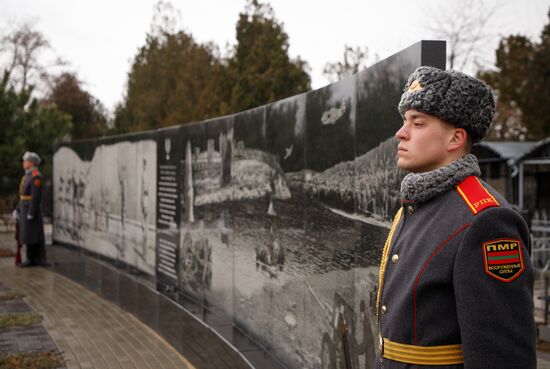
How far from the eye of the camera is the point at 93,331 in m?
7.69

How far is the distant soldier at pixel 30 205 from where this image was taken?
12555mm

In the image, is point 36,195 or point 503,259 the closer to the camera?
point 503,259

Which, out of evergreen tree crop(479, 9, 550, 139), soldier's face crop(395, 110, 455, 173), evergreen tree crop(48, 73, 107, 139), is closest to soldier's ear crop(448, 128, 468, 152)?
soldier's face crop(395, 110, 455, 173)

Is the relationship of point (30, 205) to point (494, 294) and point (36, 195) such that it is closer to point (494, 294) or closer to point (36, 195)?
point (36, 195)

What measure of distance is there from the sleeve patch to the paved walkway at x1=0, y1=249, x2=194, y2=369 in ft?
14.8

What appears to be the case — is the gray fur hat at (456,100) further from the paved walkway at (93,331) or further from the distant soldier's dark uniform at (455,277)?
the paved walkway at (93,331)

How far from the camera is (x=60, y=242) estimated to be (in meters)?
15.8

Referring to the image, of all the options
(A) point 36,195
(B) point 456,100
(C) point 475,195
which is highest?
(B) point 456,100

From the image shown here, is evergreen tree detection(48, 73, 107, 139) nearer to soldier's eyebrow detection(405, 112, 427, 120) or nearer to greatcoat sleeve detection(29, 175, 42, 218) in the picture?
greatcoat sleeve detection(29, 175, 42, 218)

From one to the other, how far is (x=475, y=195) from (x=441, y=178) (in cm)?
11

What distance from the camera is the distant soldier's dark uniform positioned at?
208 centimetres

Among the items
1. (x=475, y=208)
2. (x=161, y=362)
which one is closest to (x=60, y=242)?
(x=161, y=362)

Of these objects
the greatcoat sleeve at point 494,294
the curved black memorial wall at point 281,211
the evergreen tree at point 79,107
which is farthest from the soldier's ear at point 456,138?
the evergreen tree at point 79,107

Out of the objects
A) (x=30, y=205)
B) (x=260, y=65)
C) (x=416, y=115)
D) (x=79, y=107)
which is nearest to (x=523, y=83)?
(x=260, y=65)
